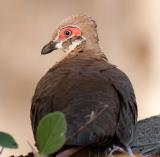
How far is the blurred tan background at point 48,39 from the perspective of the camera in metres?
2.76

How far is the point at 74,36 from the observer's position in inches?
68.6

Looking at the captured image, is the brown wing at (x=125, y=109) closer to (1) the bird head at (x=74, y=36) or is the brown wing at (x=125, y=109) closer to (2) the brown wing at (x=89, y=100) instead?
(2) the brown wing at (x=89, y=100)

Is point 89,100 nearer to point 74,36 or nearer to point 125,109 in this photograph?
point 125,109

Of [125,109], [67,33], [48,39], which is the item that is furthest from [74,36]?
[48,39]

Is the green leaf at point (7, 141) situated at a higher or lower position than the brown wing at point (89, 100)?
higher

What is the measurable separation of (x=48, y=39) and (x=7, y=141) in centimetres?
229

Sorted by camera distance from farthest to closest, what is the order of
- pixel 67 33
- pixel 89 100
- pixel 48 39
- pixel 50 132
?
pixel 48 39 < pixel 67 33 < pixel 89 100 < pixel 50 132

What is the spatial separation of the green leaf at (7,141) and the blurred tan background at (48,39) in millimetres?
2128

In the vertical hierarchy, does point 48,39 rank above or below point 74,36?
below

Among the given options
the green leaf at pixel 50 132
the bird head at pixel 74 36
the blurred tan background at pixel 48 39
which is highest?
the green leaf at pixel 50 132

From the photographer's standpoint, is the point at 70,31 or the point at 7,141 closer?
the point at 7,141

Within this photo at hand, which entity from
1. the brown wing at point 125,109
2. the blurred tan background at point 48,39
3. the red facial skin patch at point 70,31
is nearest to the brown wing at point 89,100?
the brown wing at point 125,109

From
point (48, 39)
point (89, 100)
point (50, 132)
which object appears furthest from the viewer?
point (48, 39)

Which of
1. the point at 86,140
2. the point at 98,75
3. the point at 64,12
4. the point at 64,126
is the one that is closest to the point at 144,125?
the point at 98,75
